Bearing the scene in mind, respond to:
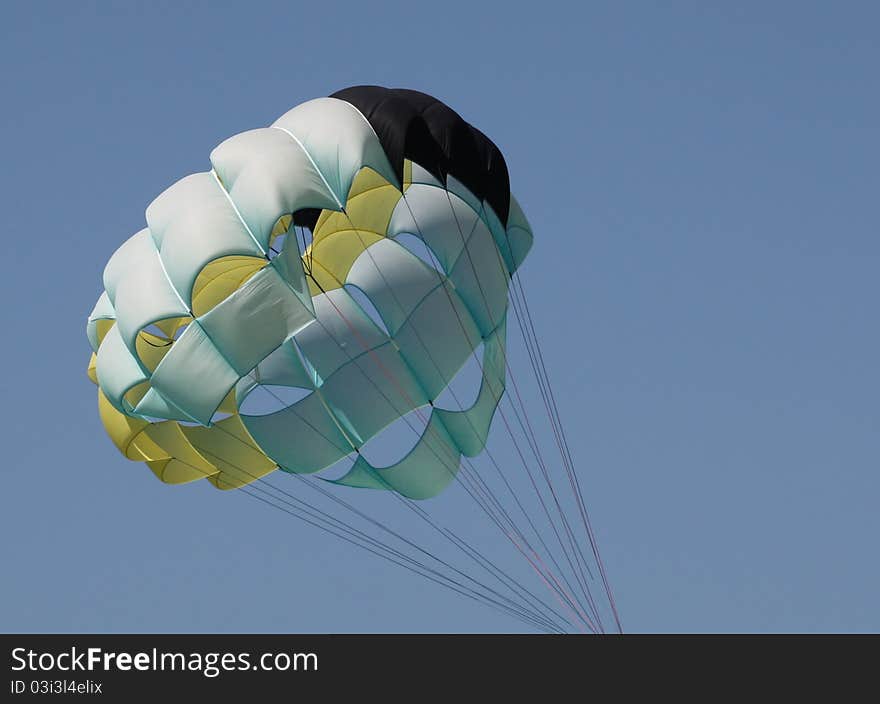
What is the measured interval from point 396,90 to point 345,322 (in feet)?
10.3

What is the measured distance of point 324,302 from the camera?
30594 mm

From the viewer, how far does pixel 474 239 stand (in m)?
30.2

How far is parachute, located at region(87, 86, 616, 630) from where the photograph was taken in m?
27.8

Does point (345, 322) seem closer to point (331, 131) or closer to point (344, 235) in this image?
point (344, 235)

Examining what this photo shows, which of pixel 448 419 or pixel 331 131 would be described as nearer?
pixel 331 131

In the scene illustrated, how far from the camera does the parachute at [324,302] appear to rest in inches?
1093
